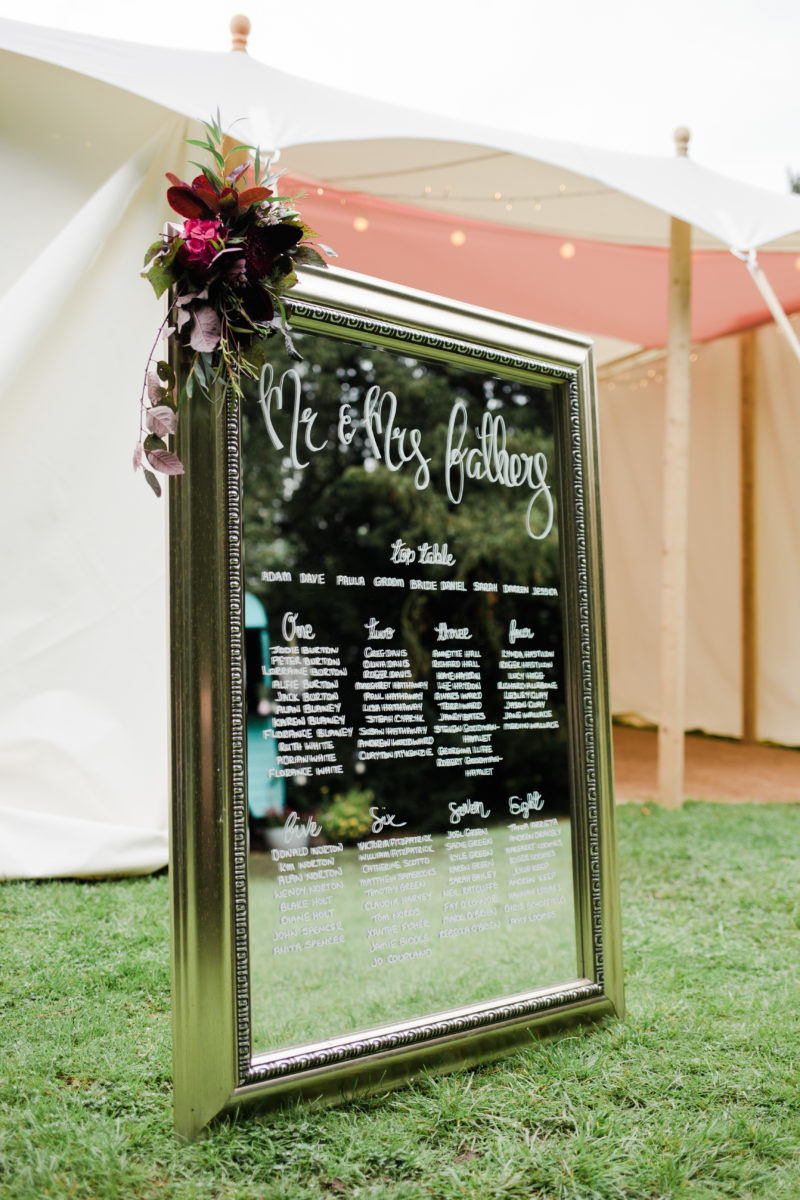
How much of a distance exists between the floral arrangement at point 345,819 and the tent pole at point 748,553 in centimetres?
480

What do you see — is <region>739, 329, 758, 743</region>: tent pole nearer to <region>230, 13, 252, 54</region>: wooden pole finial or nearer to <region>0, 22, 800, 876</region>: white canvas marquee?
<region>0, 22, 800, 876</region>: white canvas marquee

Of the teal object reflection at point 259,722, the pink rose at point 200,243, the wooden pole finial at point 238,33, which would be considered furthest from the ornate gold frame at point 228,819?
the wooden pole finial at point 238,33

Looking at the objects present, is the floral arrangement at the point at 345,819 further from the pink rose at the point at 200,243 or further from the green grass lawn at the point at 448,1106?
the pink rose at the point at 200,243

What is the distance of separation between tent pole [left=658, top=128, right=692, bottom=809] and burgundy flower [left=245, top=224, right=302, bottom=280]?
2.83 m

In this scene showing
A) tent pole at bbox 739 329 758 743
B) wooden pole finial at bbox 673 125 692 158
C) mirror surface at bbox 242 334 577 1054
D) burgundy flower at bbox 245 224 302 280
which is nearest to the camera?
burgundy flower at bbox 245 224 302 280

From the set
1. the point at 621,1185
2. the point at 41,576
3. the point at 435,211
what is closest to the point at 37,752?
the point at 41,576

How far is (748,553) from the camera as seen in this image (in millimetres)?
5824

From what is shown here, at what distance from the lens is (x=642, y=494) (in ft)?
21.0

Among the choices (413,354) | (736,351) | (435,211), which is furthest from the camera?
(736,351)

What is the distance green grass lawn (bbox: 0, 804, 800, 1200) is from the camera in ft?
4.00

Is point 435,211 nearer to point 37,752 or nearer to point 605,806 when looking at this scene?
point 37,752

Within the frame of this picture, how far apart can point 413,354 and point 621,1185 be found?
1341mm

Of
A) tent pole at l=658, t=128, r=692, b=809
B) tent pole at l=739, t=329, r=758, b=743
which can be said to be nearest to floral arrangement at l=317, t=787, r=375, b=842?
tent pole at l=658, t=128, r=692, b=809

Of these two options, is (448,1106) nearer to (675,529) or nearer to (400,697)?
(400,697)
